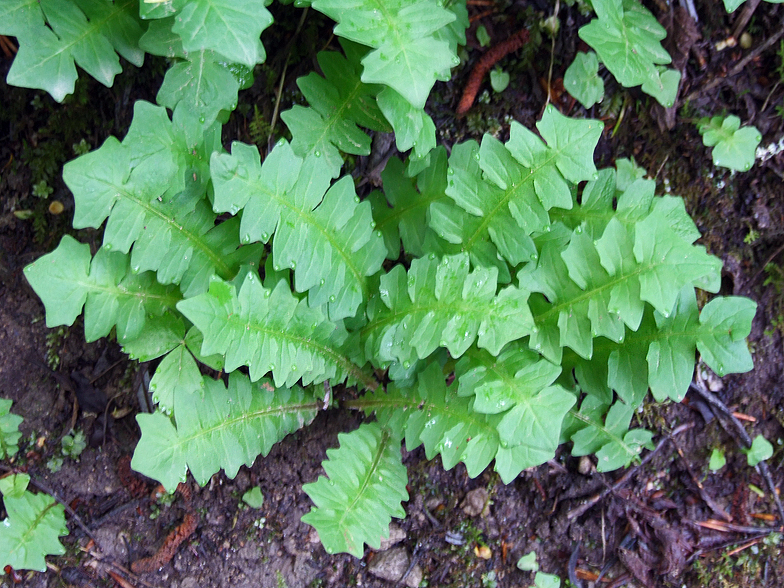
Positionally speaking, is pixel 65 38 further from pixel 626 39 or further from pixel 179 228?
pixel 626 39

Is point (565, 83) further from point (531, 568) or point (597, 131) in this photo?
point (531, 568)

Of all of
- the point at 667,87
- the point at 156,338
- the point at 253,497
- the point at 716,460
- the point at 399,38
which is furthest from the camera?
the point at 716,460

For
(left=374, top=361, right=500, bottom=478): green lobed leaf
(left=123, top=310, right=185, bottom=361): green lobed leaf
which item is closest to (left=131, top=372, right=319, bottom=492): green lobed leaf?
(left=123, top=310, right=185, bottom=361): green lobed leaf

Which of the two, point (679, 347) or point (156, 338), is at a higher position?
point (156, 338)

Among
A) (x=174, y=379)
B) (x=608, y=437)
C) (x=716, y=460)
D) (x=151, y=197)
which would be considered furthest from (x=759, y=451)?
(x=151, y=197)

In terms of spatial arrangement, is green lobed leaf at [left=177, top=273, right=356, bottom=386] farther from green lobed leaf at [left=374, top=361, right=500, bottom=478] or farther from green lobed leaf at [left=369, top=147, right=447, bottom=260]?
green lobed leaf at [left=369, top=147, right=447, bottom=260]

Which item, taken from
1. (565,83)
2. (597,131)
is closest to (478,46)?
(565,83)
